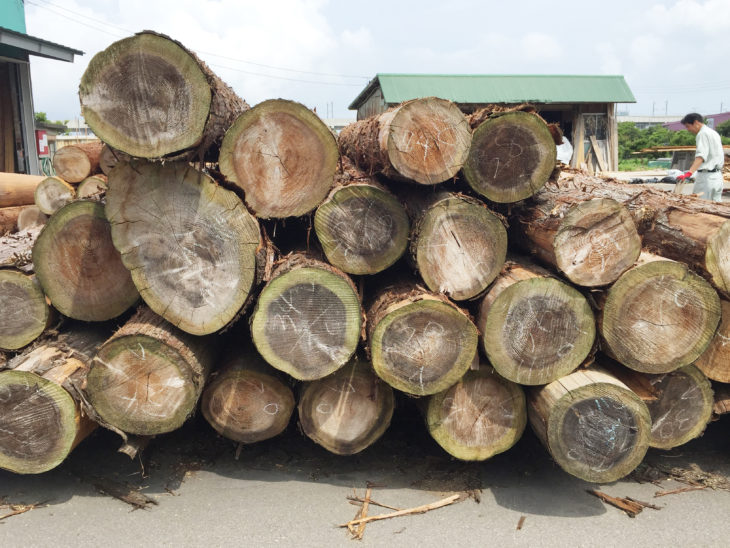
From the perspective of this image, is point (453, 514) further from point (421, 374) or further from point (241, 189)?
point (241, 189)

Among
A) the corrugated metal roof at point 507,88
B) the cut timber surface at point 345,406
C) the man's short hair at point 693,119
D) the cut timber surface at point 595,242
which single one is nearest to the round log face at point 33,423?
the cut timber surface at point 345,406

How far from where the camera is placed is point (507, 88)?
1661 cm

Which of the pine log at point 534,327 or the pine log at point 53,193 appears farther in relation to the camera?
the pine log at point 53,193

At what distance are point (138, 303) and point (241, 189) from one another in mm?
1023

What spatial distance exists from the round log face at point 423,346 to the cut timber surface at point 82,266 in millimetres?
1581

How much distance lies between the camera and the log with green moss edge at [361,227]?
3072 mm

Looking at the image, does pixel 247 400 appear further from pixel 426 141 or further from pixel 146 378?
pixel 426 141

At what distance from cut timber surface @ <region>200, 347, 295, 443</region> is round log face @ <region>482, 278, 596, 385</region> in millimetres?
1319

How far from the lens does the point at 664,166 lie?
29812 mm

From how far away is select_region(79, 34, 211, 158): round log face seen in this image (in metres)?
2.65

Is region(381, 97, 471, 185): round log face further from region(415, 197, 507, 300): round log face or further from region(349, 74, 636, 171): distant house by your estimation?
region(349, 74, 636, 171): distant house

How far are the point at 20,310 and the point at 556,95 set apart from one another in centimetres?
1548

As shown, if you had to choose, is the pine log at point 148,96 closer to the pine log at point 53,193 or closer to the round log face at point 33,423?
the round log face at point 33,423

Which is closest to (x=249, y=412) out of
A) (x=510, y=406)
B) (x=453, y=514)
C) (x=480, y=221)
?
(x=453, y=514)
